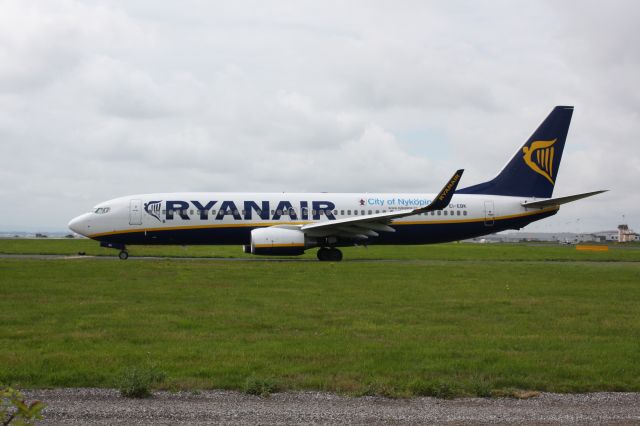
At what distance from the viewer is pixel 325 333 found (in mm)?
10438

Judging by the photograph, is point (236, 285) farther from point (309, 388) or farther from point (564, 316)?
point (309, 388)

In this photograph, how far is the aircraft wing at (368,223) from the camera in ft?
94.4

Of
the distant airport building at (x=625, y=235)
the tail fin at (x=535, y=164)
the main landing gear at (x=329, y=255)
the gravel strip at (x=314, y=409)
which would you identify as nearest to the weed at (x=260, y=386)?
the gravel strip at (x=314, y=409)

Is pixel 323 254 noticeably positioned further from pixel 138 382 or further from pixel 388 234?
pixel 138 382

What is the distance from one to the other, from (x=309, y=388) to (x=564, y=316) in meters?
7.49

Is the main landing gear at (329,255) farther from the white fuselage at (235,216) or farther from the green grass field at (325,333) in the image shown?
the green grass field at (325,333)

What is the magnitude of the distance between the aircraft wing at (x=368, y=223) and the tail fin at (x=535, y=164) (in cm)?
600

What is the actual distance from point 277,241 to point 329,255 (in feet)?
11.5

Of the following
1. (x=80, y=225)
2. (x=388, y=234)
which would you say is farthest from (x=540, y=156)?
(x=80, y=225)

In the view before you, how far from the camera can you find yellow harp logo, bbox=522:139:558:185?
3438cm

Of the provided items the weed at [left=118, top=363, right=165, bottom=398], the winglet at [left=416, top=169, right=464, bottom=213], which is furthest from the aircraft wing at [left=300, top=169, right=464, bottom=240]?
the weed at [left=118, top=363, right=165, bottom=398]

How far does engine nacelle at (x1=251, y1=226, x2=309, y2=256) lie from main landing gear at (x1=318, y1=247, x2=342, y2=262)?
2246 millimetres

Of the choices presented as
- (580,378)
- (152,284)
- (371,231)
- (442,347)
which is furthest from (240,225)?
(580,378)

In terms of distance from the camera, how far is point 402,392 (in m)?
6.98
